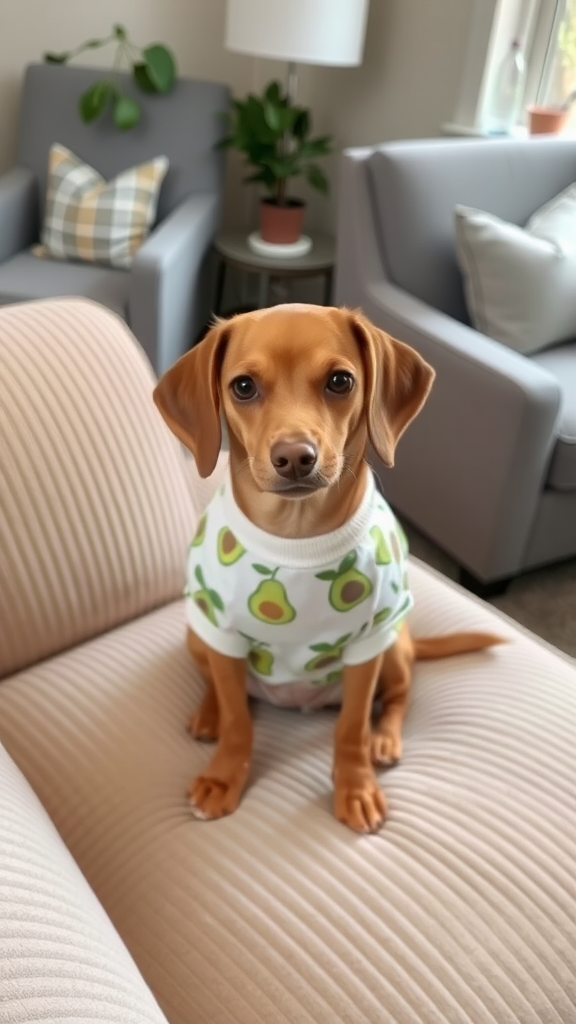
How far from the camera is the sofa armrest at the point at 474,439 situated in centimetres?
Result: 161

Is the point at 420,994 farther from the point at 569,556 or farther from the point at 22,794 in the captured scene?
the point at 569,556

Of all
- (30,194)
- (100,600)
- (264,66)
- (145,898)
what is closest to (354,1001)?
(145,898)

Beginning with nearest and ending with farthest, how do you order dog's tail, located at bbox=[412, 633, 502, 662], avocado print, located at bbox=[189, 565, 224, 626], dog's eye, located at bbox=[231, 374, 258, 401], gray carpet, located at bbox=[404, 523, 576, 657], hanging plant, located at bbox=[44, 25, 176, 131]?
dog's eye, located at bbox=[231, 374, 258, 401], avocado print, located at bbox=[189, 565, 224, 626], dog's tail, located at bbox=[412, 633, 502, 662], gray carpet, located at bbox=[404, 523, 576, 657], hanging plant, located at bbox=[44, 25, 176, 131]

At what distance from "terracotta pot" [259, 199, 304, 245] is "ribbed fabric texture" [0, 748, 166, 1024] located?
2.28m

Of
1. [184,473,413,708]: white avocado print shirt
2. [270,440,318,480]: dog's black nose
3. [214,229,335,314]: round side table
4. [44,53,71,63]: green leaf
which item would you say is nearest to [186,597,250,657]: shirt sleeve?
[184,473,413,708]: white avocado print shirt

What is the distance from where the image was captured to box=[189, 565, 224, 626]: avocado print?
92cm

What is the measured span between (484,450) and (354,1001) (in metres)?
1.18

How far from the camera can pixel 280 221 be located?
2.62 m

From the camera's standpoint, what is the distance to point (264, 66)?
3037 mm

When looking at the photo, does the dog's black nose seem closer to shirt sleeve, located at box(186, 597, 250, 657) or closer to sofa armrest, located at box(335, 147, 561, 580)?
shirt sleeve, located at box(186, 597, 250, 657)

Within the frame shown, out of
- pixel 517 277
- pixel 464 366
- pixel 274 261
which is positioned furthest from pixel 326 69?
pixel 464 366

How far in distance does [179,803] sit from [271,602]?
246 mm

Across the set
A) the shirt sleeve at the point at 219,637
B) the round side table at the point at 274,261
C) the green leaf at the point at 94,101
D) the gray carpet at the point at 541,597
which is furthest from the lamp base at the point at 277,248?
the shirt sleeve at the point at 219,637

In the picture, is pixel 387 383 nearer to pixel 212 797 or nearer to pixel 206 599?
pixel 206 599
